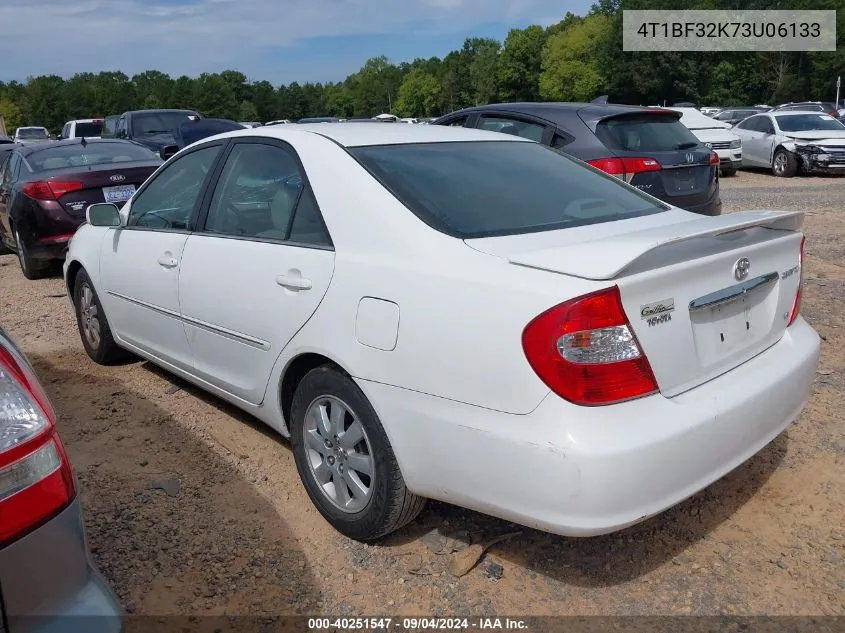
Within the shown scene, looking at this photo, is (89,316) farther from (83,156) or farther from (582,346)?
(83,156)

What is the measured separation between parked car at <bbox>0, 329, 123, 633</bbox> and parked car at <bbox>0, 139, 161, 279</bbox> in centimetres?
678

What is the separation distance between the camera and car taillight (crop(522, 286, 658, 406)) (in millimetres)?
2188

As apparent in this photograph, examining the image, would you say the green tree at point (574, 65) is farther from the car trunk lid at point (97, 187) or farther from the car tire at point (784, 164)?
the car trunk lid at point (97, 187)

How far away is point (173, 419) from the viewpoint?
424 cm

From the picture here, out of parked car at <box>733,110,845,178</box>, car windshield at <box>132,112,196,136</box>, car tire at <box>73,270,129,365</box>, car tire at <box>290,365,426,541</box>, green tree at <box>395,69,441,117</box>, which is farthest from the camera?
green tree at <box>395,69,441,117</box>

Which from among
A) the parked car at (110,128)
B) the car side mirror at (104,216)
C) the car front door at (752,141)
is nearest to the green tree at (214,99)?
the parked car at (110,128)

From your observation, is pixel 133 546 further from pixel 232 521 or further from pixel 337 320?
pixel 337 320

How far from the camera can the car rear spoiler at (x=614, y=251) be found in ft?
7.25

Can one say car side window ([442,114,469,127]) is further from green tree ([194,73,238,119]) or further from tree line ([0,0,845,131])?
green tree ([194,73,238,119])

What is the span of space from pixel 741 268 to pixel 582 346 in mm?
796

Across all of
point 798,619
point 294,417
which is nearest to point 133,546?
point 294,417

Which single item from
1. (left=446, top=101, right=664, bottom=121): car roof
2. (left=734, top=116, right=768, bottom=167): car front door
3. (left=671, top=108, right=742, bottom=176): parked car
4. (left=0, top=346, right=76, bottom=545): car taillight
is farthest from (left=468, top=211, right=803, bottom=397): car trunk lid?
(left=734, top=116, right=768, bottom=167): car front door

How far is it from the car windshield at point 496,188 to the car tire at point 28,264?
657 centimetres

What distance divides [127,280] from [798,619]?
3.68m
